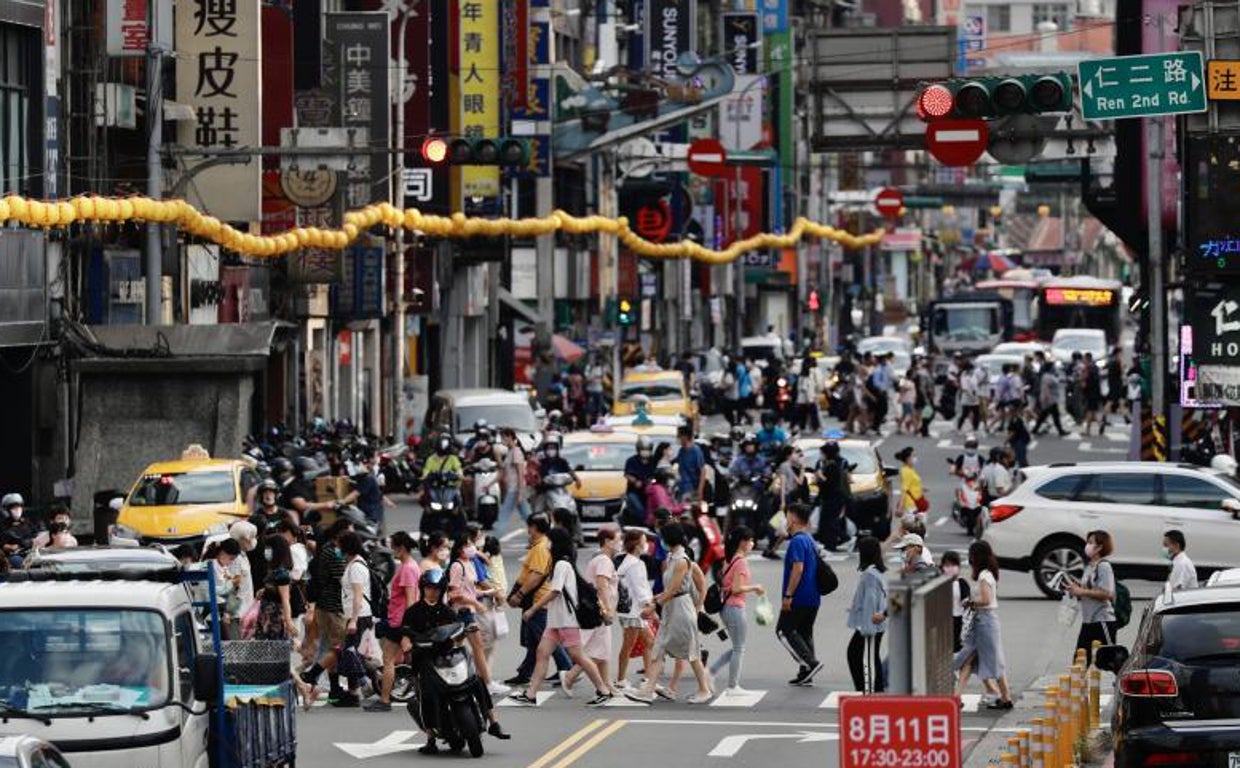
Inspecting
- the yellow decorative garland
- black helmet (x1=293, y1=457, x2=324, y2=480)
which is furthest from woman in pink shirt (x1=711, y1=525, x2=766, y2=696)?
black helmet (x1=293, y1=457, x2=324, y2=480)

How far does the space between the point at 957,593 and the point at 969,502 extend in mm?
17670

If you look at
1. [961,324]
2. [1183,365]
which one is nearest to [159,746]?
[1183,365]

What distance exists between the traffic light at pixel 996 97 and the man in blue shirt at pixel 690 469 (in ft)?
50.3

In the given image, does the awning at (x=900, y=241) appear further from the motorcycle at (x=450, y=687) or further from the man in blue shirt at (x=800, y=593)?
the motorcycle at (x=450, y=687)

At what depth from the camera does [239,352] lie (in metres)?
41.4

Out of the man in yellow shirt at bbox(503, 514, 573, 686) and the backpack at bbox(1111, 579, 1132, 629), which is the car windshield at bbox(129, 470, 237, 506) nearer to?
the man in yellow shirt at bbox(503, 514, 573, 686)

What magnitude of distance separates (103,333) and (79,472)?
399 centimetres

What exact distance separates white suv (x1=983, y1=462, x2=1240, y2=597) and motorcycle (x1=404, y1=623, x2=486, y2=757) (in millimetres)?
12067

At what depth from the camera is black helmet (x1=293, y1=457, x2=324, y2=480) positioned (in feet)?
126

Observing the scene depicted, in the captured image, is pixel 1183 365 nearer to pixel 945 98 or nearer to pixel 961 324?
pixel 945 98

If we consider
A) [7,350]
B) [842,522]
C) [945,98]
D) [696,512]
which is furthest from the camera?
[7,350]

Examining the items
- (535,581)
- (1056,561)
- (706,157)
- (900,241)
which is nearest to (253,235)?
(1056,561)

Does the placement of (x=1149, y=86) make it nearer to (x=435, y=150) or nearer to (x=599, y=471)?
(x=435, y=150)

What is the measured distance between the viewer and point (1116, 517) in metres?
32.8
